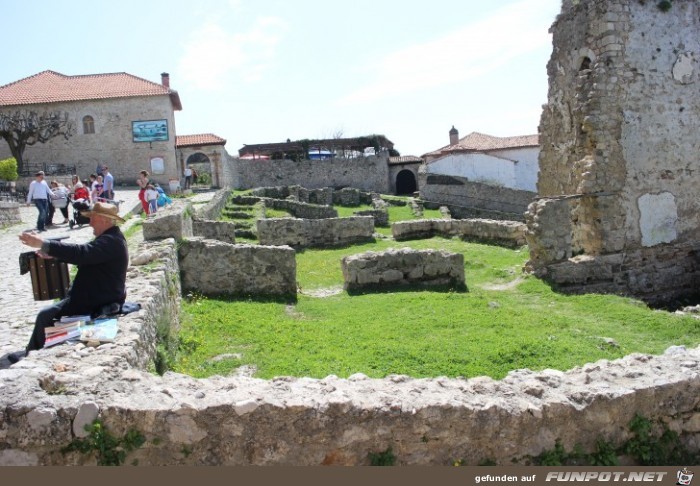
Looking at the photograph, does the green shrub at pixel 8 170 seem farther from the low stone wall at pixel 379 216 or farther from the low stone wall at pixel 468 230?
the low stone wall at pixel 468 230

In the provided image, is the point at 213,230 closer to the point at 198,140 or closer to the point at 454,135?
the point at 198,140

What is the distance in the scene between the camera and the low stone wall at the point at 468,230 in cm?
1599

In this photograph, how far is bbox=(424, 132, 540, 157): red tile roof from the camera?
44.7 meters

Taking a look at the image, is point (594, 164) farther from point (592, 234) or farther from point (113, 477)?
point (113, 477)

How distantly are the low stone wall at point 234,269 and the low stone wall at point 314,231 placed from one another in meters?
7.32

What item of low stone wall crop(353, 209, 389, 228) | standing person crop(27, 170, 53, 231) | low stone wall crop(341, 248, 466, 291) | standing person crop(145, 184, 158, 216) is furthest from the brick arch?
low stone wall crop(341, 248, 466, 291)

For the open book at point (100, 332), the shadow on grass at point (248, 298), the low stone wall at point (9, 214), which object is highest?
the low stone wall at point (9, 214)

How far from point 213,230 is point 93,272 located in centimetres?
1008

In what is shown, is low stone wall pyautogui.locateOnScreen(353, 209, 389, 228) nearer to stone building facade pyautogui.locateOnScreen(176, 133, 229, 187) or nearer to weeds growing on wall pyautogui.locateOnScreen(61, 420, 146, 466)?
stone building facade pyautogui.locateOnScreen(176, 133, 229, 187)

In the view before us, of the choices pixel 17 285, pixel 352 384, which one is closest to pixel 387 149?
pixel 17 285

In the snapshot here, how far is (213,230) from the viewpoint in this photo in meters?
14.9

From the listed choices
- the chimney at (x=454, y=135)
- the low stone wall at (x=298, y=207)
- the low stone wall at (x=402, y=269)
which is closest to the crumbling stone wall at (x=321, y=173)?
the chimney at (x=454, y=135)

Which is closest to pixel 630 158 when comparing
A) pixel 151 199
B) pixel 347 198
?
pixel 151 199

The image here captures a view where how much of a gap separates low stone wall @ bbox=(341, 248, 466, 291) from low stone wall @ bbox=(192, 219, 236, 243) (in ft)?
17.1
